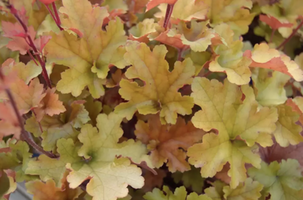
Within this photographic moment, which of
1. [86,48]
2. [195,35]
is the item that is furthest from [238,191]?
[86,48]

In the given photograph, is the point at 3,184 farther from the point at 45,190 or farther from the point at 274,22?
the point at 274,22

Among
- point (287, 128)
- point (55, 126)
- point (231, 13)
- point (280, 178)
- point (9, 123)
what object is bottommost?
point (280, 178)

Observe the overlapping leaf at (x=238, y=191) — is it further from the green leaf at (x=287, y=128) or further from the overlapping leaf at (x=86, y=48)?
the overlapping leaf at (x=86, y=48)

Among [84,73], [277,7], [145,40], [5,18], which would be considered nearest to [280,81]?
[277,7]

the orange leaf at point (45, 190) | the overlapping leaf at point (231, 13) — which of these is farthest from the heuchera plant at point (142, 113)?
the overlapping leaf at point (231, 13)

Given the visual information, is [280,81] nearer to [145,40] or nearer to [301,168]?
[301,168]

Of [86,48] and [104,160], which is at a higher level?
[86,48]
